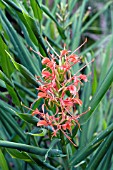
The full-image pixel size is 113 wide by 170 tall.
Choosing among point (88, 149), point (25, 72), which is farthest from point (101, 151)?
point (25, 72)

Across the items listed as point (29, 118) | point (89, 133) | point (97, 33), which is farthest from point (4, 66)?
point (97, 33)

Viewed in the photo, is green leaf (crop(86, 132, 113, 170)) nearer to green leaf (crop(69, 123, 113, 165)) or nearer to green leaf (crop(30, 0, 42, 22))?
green leaf (crop(69, 123, 113, 165))

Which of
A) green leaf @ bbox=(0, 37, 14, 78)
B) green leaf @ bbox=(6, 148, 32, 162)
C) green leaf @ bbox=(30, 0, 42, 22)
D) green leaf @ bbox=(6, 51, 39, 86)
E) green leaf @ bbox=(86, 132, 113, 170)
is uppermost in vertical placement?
green leaf @ bbox=(30, 0, 42, 22)

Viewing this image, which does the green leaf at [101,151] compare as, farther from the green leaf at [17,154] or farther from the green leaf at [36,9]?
the green leaf at [36,9]

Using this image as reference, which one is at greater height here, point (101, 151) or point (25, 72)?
point (25, 72)

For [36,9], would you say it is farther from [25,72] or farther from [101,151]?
[101,151]

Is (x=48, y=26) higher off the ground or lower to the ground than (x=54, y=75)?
higher

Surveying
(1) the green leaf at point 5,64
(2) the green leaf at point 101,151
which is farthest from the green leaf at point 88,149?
(1) the green leaf at point 5,64

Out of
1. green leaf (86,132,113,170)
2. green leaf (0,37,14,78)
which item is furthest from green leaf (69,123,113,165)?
green leaf (0,37,14,78)

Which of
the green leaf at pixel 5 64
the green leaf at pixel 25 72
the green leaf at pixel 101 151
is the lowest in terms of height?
the green leaf at pixel 101 151

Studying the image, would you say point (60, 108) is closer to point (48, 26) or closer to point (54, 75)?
point (54, 75)

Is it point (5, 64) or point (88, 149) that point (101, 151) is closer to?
point (88, 149)
